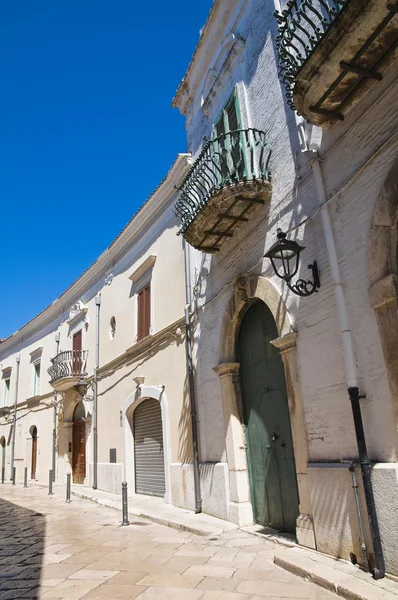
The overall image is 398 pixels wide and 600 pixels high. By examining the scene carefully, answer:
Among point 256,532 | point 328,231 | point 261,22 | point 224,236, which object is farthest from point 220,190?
point 256,532

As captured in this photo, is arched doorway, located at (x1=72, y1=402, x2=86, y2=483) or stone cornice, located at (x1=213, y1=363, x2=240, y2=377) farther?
arched doorway, located at (x1=72, y1=402, x2=86, y2=483)

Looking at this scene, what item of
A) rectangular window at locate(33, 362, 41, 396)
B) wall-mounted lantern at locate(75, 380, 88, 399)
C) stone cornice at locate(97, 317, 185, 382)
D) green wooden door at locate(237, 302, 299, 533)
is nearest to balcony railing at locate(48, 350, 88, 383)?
wall-mounted lantern at locate(75, 380, 88, 399)

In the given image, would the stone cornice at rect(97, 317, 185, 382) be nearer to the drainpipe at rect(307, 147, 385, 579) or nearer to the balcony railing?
the balcony railing

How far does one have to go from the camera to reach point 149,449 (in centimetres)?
1145

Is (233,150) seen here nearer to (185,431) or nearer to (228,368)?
(228,368)

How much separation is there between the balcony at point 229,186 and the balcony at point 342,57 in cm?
157

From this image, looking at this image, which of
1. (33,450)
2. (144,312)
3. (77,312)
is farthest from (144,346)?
(33,450)

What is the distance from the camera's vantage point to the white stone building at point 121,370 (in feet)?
34.1

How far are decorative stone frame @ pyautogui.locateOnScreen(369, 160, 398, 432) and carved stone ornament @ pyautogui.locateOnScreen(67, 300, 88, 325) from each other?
1308 centimetres

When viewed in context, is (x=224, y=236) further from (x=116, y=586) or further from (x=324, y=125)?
(x=116, y=586)

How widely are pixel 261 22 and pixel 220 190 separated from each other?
2.98 meters

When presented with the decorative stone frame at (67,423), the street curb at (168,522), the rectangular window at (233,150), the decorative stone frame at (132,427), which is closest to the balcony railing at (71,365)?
the decorative stone frame at (67,423)

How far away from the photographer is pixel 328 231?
5.46 meters

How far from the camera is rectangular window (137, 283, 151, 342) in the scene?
39.4ft
